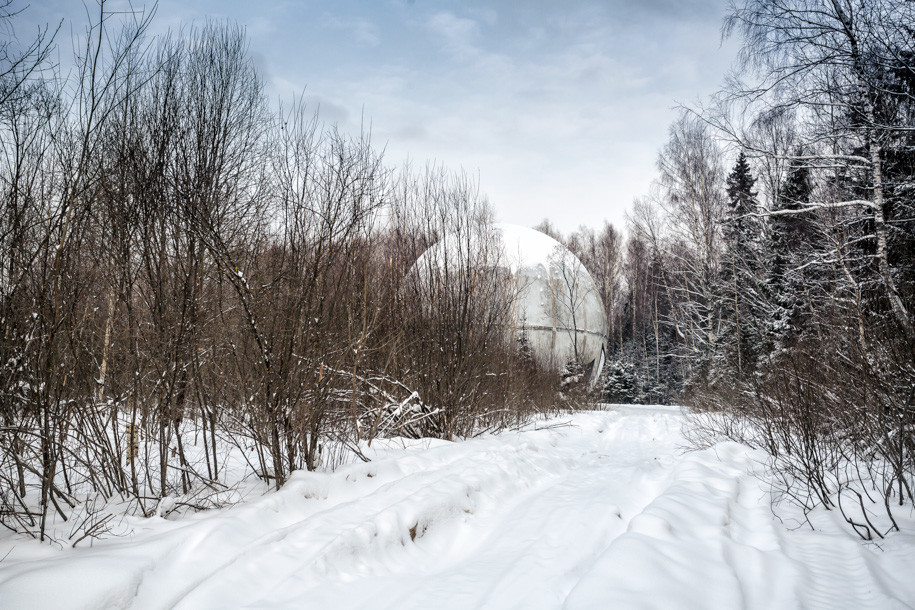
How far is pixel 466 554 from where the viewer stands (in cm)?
304

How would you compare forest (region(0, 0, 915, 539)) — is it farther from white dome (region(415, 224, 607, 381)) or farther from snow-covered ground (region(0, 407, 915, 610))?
white dome (region(415, 224, 607, 381))

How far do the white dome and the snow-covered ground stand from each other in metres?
12.6

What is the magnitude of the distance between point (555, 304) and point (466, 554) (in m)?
15.6

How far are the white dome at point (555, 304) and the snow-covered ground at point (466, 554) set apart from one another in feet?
41.3

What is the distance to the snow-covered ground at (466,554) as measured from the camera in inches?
87.4

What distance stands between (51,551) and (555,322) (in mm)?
16544

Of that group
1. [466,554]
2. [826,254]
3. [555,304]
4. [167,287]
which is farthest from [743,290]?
[167,287]

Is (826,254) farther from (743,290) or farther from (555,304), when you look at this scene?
(555,304)

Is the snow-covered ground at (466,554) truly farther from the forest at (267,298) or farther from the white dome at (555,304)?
the white dome at (555,304)

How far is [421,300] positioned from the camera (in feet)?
23.3

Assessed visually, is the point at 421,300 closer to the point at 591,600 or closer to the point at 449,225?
the point at 449,225

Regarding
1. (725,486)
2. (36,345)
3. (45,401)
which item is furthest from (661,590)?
(36,345)

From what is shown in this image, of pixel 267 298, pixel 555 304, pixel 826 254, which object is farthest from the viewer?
pixel 555 304

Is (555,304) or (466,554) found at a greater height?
(555,304)
